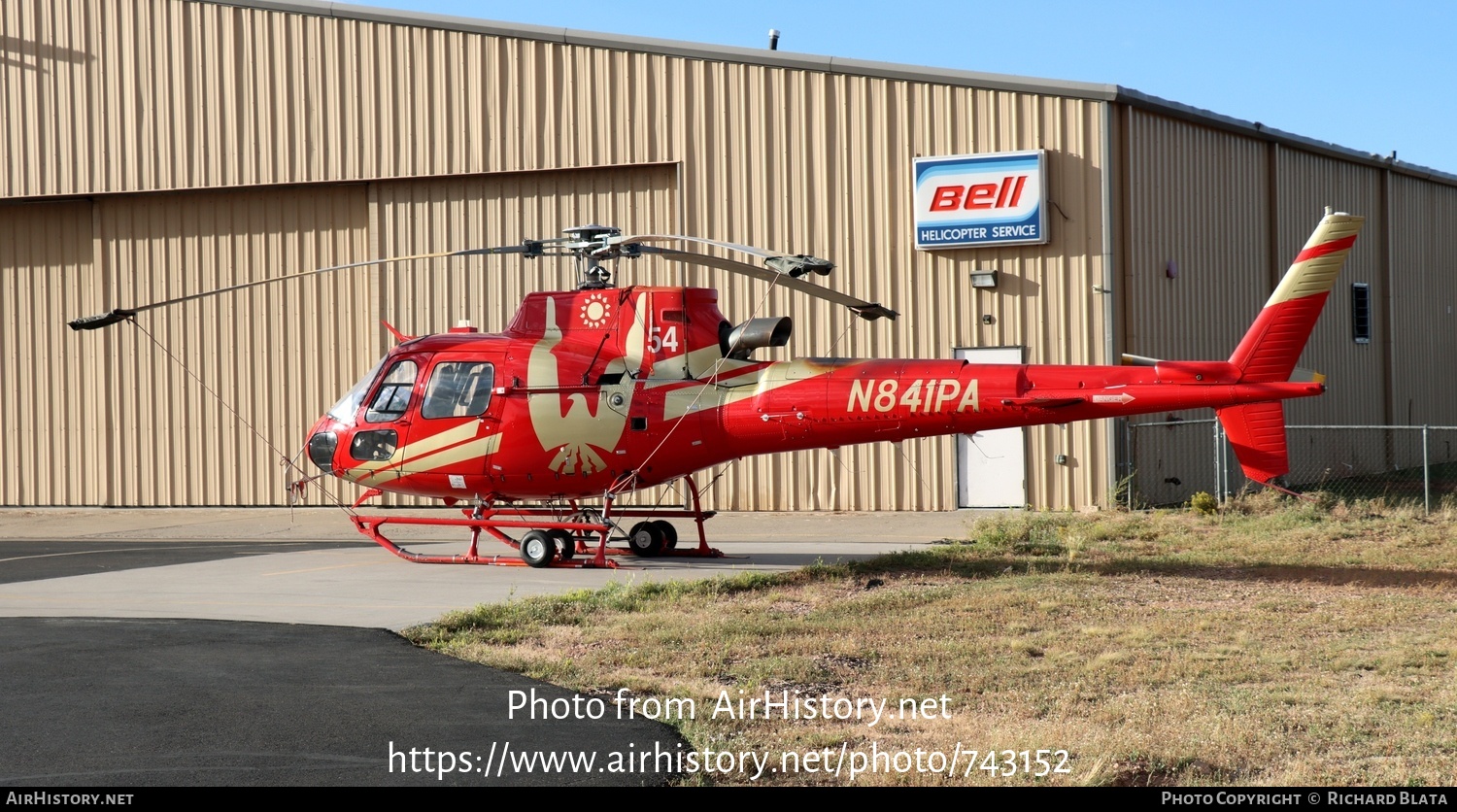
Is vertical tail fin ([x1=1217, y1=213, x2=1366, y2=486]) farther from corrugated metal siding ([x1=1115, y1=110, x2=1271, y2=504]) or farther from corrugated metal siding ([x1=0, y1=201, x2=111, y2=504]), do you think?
corrugated metal siding ([x1=0, y1=201, x2=111, y2=504])

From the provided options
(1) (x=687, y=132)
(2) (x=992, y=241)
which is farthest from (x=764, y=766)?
(1) (x=687, y=132)

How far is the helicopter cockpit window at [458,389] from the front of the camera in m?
14.5

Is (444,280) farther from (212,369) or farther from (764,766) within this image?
(764,766)

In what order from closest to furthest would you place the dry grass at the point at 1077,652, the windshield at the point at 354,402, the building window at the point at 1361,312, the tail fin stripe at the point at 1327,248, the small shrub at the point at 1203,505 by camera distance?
the dry grass at the point at 1077,652 → the tail fin stripe at the point at 1327,248 → the windshield at the point at 354,402 → the small shrub at the point at 1203,505 → the building window at the point at 1361,312

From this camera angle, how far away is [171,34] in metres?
25.1

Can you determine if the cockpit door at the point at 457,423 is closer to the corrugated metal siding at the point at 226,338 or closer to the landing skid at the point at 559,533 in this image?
the landing skid at the point at 559,533

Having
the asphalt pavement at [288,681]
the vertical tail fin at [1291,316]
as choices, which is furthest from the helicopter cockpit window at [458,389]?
the vertical tail fin at [1291,316]

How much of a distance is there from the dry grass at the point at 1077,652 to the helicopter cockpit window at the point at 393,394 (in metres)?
4.08

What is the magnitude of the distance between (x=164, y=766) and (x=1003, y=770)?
4.05 metres

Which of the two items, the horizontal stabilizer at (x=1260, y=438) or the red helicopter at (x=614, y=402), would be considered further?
the red helicopter at (x=614, y=402)

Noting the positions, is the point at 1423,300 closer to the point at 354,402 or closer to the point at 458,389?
the point at 458,389

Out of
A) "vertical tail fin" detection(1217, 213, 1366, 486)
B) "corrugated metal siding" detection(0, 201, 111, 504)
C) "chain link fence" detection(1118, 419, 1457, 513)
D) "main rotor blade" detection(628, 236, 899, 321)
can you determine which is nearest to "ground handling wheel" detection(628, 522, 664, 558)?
"main rotor blade" detection(628, 236, 899, 321)

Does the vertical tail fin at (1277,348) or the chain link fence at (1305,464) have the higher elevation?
the vertical tail fin at (1277,348)

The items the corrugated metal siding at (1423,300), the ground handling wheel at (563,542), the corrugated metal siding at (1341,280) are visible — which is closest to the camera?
the ground handling wheel at (563,542)
